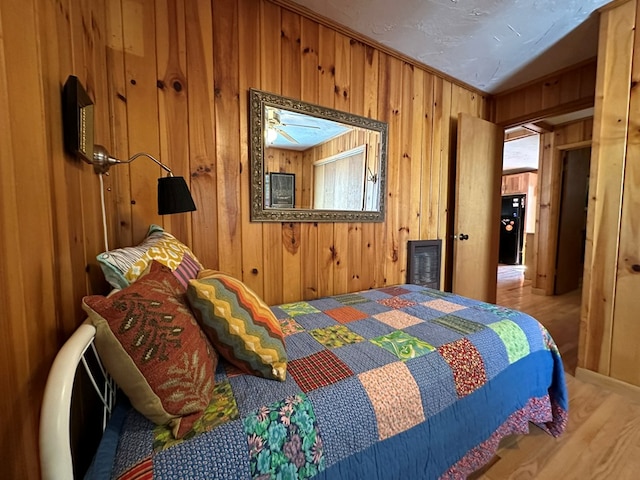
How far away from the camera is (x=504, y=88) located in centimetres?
279

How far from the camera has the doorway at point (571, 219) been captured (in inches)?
159

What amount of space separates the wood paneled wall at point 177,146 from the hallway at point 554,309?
56.2 inches

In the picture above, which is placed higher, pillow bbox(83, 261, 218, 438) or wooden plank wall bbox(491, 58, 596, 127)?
wooden plank wall bbox(491, 58, 596, 127)

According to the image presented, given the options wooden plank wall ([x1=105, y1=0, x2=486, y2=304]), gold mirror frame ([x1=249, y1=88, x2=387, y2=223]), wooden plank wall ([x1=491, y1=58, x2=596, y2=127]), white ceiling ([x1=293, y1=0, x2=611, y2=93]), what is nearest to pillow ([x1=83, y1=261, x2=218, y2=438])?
wooden plank wall ([x1=105, y1=0, x2=486, y2=304])

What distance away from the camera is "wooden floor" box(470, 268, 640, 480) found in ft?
4.08

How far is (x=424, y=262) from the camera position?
8.55 ft

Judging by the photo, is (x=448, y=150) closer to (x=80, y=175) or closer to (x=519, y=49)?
(x=519, y=49)

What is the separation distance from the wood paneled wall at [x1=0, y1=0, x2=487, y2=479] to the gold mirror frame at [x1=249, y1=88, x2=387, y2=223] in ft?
0.20

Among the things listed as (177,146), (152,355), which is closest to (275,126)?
(177,146)

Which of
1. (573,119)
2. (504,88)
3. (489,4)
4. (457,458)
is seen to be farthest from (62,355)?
(573,119)

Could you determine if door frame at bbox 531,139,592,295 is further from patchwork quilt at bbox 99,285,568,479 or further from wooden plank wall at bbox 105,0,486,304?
patchwork quilt at bbox 99,285,568,479

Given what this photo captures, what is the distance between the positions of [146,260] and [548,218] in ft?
16.5

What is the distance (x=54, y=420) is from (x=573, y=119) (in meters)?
5.42

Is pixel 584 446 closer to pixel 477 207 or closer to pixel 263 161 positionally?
pixel 477 207
